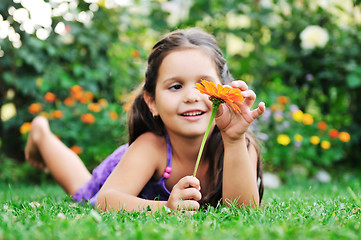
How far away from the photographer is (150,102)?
8.08 ft

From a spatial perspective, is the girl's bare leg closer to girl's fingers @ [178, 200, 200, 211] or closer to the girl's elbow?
the girl's elbow

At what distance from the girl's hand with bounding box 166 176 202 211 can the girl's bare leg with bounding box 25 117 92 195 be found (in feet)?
5.25

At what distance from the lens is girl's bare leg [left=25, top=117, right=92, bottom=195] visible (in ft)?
10.6

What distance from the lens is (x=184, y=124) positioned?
214 centimetres

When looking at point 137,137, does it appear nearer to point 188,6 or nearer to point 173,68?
point 173,68

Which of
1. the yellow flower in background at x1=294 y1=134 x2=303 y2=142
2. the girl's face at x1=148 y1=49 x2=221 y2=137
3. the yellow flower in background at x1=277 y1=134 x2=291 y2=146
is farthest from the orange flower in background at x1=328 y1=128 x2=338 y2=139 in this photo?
the girl's face at x1=148 y1=49 x2=221 y2=137

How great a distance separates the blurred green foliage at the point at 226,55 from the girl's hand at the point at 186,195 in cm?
244

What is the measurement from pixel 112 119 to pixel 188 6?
2.03 m

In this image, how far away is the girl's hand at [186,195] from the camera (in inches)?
68.4

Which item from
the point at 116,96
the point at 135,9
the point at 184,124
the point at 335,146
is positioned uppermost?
the point at 135,9

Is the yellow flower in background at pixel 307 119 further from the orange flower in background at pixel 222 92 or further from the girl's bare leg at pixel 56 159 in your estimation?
the orange flower in background at pixel 222 92

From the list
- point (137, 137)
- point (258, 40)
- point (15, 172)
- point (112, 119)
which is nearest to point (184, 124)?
point (137, 137)

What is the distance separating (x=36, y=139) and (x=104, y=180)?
3.08 ft

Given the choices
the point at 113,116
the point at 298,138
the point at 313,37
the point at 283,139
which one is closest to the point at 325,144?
the point at 298,138
